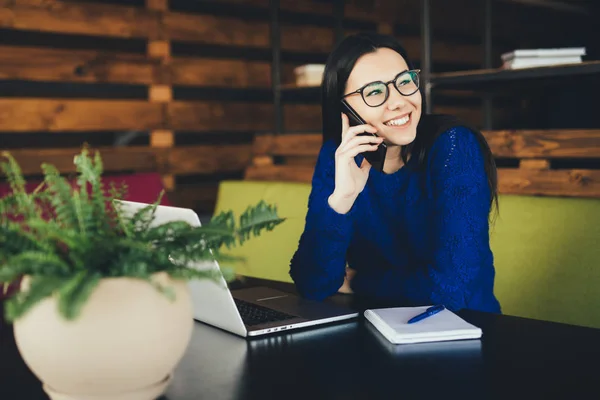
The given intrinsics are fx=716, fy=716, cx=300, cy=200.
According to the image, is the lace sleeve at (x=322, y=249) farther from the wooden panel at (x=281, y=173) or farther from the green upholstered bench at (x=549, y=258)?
the wooden panel at (x=281, y=173)

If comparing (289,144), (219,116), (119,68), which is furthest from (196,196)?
(119,68)

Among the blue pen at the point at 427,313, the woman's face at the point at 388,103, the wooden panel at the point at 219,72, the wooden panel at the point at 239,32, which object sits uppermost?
the wooden panel at the point at 239,32

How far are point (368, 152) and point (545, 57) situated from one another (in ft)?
3.66

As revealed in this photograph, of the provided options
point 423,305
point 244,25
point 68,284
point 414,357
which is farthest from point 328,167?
point 244,25

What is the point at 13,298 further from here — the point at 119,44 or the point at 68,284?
the point at 119,44

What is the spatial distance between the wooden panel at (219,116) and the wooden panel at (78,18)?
1.30 feet

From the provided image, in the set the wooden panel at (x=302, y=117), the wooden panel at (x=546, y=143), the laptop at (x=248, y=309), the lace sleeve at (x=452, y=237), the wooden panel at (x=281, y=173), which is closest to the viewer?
the laptop at (x=248, y=309)

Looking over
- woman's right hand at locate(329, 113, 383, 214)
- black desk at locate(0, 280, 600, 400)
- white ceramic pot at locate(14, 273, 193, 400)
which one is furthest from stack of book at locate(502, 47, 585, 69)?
white ceramic pot at locate(14, 273, 193, 400)

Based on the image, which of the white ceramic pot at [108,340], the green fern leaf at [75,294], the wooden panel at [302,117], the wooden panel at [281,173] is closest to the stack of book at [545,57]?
the wooden panel at [281,173]

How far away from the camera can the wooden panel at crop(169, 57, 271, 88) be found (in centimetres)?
355

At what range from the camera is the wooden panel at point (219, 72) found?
3.55 metres

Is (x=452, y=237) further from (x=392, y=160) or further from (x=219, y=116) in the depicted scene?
(x=219, y=116)

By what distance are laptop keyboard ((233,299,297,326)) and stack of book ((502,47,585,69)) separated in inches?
66.1

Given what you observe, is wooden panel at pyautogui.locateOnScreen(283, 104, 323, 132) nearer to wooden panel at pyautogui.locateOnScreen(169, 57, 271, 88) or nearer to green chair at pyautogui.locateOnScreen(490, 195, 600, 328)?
wooden panel at pyautogui.locateOnScreen(169, 57, 271, 88)
